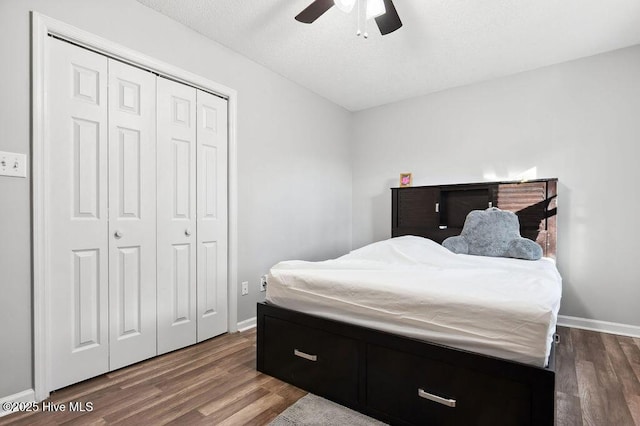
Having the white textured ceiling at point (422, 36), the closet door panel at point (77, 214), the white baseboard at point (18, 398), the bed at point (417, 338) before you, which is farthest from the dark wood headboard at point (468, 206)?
the white baseboard at point (18, 398)

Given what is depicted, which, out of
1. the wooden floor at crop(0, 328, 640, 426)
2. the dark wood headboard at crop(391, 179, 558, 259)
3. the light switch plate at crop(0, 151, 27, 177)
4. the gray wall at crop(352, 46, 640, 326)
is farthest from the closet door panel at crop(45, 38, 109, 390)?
the gray wall at crop(352, 46, 640, 326)

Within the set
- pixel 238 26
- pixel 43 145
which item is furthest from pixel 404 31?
pixel 43 145

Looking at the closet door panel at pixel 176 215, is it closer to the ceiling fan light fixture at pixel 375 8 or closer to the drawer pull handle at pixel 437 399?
the ceiling fan light fixture at pixel 375 8

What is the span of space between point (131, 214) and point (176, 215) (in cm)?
32

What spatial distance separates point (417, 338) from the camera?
1502 millimetres

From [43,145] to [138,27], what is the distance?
3.37ft

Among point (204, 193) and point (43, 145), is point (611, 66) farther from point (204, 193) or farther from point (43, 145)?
point (43, 145)

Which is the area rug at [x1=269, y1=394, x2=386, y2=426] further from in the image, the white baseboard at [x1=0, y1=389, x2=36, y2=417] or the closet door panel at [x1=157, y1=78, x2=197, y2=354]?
the white baseboard at [x1=0, y1=389, x2=36, y2=417]

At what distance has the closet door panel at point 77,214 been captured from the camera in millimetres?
1813

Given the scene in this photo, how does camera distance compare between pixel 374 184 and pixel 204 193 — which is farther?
pixel 374 184

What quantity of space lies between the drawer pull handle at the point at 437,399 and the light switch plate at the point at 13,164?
2300mm

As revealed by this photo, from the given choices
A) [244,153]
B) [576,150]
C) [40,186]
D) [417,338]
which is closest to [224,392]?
[417,338]

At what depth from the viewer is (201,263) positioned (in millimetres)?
2584

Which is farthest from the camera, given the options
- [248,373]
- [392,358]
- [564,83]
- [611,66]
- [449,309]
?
[564,83]
